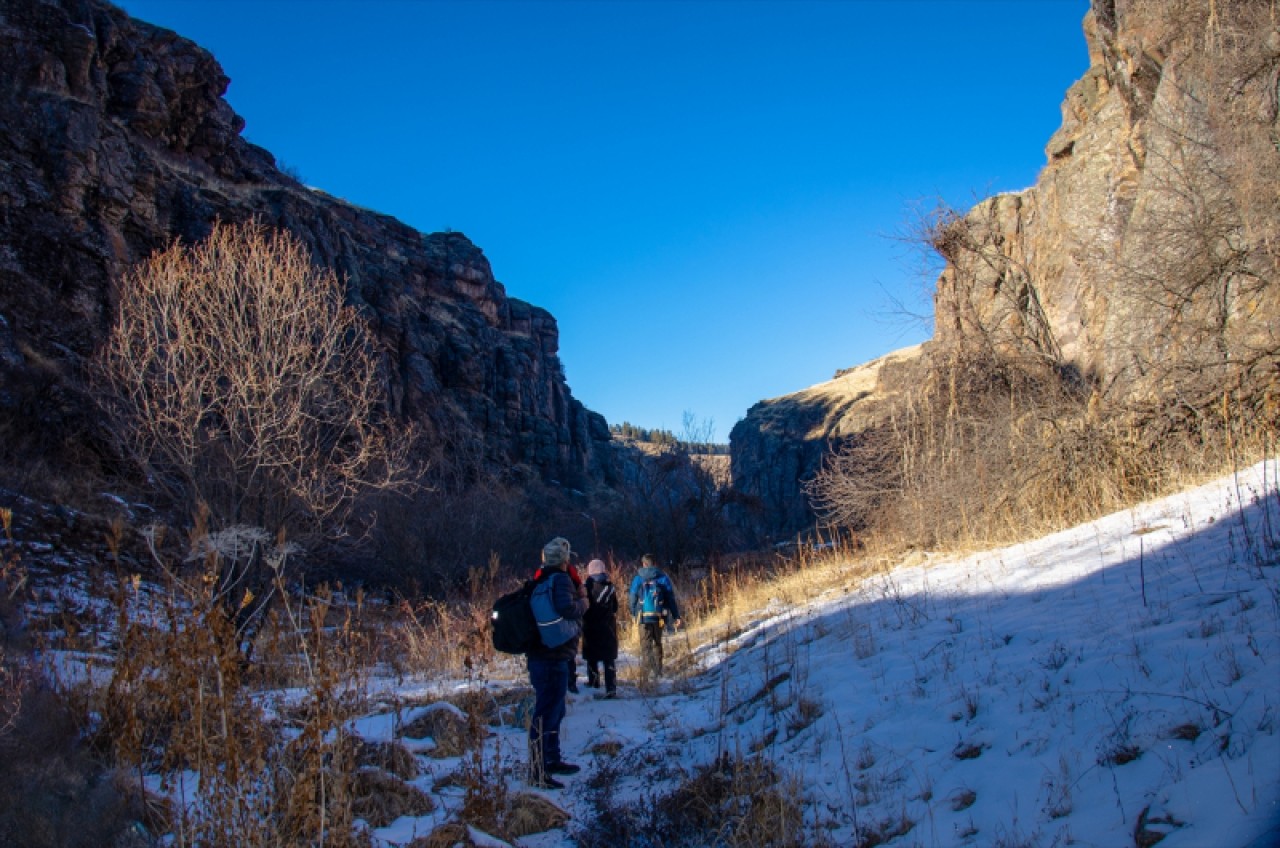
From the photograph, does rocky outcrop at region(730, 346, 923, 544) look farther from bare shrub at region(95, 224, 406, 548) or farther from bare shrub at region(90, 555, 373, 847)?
bare shrub at region(90, 555, 373, 847)

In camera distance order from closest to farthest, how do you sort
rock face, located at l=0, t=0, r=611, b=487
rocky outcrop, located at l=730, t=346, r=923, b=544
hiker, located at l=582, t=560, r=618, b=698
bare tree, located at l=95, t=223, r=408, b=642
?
hiker, located at l=582, t=560, r=618, b=698, bare tree, located at l=95, t=223, r=408, b=642, rocky outcrop, located at l=730, t=346, r=923, b=544, rock face, located at l=0, t=0, r=611, b=487

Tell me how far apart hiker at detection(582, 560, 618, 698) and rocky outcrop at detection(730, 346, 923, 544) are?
8065 millimetres

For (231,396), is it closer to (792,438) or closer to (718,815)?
(718,815)

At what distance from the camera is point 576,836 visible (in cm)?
403

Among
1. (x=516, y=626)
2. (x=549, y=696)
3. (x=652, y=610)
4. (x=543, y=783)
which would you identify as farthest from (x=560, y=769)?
(x=652, y=610)

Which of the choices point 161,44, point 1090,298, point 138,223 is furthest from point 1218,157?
point 161,44

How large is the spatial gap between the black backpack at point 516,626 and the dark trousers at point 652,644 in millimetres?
3965

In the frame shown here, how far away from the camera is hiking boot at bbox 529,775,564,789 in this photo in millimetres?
4836

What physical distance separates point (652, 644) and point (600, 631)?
1.08 metres

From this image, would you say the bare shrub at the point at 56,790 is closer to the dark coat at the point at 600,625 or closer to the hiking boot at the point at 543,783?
the hiking boot at the point at 543,783

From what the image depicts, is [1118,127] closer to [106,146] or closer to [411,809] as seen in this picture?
[411,809]

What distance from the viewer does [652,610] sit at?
9016mm

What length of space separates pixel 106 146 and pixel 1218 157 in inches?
1131

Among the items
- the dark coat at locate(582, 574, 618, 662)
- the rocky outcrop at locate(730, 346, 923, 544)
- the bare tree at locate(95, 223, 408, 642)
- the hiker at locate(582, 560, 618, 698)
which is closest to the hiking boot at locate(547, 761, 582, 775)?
the hiker at locate(582, 560, 618, 698)
